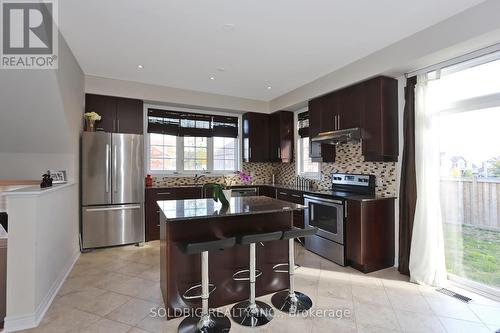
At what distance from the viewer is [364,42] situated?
3.04 m

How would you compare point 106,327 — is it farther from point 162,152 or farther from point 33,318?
point 162,152

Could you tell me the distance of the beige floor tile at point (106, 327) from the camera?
2090mm

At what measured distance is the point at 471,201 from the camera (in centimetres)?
279

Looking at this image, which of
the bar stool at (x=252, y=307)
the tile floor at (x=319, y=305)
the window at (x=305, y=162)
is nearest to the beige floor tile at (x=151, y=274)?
the tile floor at (x=319, y=305)

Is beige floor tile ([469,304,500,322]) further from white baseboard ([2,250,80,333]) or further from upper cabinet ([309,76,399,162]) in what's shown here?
white baseboard ([2,250,80,333])

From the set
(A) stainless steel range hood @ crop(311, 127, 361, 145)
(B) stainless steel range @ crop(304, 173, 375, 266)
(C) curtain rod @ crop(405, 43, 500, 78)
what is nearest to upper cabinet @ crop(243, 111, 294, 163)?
(A) stainless steel range hood @ crop(311, 127, 361, 145)

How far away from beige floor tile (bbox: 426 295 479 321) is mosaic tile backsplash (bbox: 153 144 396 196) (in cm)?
136

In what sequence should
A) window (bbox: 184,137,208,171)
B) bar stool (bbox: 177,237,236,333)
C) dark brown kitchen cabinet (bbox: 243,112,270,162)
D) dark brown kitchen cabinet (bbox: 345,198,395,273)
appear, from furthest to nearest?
dark brown kitchen cabinet (bbox: 243,112,270,162), window (bbox: 184,137,208,171), dark brown kitchen cabinet (bbox: 345,198,395,273), bar stool (bbox: 177,237,236,333)

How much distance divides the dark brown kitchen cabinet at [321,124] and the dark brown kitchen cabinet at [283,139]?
0.93m

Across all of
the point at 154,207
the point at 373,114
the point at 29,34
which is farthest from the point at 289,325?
the point at 29,34

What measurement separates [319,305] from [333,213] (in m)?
1.43

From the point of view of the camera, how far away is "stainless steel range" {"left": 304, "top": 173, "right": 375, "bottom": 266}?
349 cm

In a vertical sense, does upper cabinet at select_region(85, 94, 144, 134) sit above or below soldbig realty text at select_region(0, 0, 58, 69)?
below

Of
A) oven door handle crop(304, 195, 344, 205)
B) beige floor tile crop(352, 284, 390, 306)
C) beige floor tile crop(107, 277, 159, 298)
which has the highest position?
oven door handle crop(304, 195, 344, 205)
